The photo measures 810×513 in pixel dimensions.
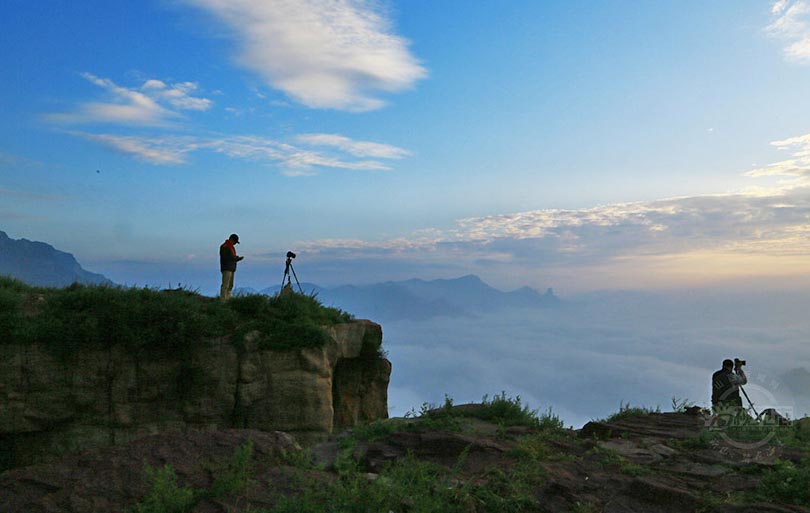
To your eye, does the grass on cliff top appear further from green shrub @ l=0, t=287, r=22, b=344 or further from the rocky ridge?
the rocky ridge

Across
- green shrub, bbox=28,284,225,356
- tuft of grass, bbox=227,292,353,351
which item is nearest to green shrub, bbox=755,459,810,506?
tuft of grass, bbox=227,292,353,351

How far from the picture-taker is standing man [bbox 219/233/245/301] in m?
18.8

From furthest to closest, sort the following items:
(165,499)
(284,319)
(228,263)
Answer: (228,263) < (284,319) < (165,499)

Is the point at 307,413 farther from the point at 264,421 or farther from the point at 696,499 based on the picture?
the point at 696,499

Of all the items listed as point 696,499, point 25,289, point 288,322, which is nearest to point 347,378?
point 288,322

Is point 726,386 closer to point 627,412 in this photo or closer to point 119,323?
point 627,412

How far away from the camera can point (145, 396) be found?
14359mm

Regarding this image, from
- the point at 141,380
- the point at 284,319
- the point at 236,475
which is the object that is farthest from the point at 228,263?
the point at 236,475

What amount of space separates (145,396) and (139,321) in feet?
6.33

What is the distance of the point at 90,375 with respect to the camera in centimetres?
1416

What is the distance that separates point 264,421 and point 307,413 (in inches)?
42.8

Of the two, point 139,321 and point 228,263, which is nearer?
point 139,321

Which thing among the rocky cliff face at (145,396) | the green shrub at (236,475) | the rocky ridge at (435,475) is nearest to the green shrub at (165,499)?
the rocky ridge at (435,475)

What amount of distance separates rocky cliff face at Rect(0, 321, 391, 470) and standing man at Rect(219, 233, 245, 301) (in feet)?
14.1
